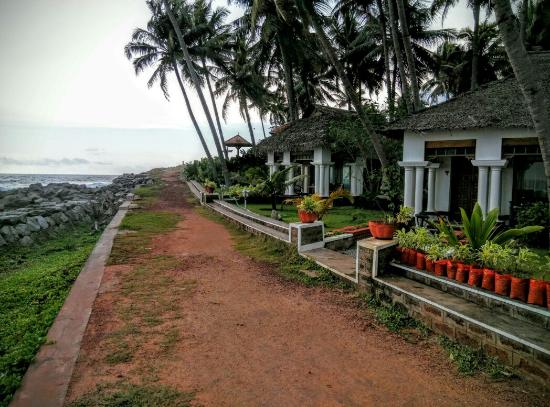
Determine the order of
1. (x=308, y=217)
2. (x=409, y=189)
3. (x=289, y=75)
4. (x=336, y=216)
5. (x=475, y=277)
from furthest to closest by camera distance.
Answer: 1. (x=289, y=75)
2. (x=336, y=216)
3. (x=409, y=189)
4. (x=308, y=217)
5. (x=475, y=277)

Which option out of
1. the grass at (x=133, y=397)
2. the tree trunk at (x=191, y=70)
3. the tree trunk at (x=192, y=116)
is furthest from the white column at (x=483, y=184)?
the tree trunk at (x=192, y=116)

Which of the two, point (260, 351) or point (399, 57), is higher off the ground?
point (399, 57)

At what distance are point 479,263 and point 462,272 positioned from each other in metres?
0.44

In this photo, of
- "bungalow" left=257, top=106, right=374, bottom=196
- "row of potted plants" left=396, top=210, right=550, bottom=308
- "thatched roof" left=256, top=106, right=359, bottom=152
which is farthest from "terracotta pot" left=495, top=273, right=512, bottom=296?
"thatched roof" left=256, top=106, right=359, bottom=152

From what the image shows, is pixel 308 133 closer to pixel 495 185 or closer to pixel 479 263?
pixel 495 185

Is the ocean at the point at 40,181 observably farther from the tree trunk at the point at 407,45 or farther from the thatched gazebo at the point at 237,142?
the tree trunk at the point at 407,45

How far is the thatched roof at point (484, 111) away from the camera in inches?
415

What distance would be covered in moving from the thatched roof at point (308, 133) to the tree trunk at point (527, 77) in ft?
42.1

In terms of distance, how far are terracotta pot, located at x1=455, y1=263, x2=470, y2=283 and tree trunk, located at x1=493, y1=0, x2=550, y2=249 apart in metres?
1.44

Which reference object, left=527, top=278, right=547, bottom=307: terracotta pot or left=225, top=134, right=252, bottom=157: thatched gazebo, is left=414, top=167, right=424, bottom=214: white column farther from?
left=225, top=134, right=252, bottom=157: thatched gazebo

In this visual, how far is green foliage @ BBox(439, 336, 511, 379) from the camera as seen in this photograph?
13.3ft

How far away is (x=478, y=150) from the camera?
37.0 ft

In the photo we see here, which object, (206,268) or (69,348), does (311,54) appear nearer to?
(206,268)

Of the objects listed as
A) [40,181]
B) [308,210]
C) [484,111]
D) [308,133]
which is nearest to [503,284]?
[308,210]
